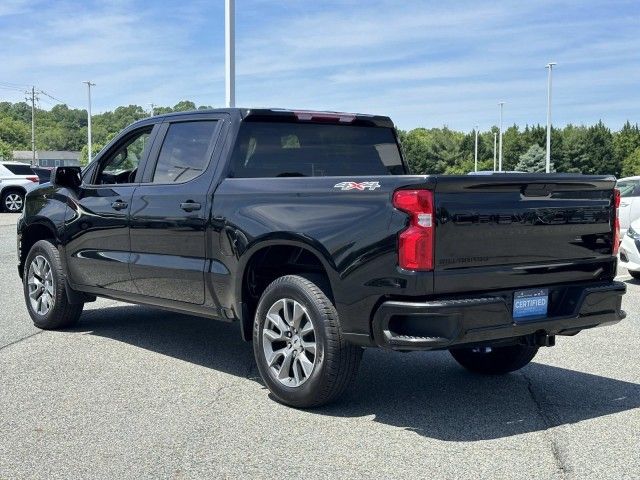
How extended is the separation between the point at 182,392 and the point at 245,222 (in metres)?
1.23

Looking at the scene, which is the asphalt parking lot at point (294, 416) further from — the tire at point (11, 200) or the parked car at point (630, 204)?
the tire at point (11, 200)

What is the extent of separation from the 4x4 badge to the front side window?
2.49 metres

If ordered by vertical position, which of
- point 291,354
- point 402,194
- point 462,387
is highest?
point 402,194

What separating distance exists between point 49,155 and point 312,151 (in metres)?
155

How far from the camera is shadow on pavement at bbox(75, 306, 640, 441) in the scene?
5.13 metres

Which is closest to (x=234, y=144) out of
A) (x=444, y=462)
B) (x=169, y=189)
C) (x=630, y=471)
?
(x=169, y=189)

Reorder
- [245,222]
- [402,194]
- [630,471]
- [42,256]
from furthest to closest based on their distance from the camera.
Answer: [42,256] < [245,222] < [402,194] < [630,471]

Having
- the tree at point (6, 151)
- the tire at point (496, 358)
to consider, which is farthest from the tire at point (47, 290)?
the tree at point (6, 151)

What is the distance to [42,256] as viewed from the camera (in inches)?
312

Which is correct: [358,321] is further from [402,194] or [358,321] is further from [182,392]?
[182,392]

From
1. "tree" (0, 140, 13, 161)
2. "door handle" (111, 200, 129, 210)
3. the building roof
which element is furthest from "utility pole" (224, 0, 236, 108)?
the building roof

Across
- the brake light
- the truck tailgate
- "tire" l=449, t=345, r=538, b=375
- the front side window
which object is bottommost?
"tire" l=449, t=345, r=538, b=375

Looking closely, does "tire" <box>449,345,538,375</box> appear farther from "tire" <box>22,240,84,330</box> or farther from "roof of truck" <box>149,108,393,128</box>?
"tire" <box>22,240,84,330</box>

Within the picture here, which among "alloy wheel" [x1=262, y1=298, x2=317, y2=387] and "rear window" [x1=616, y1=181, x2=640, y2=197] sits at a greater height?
"rear window" [x1=616, y1=181, x2=640, y2=197]
